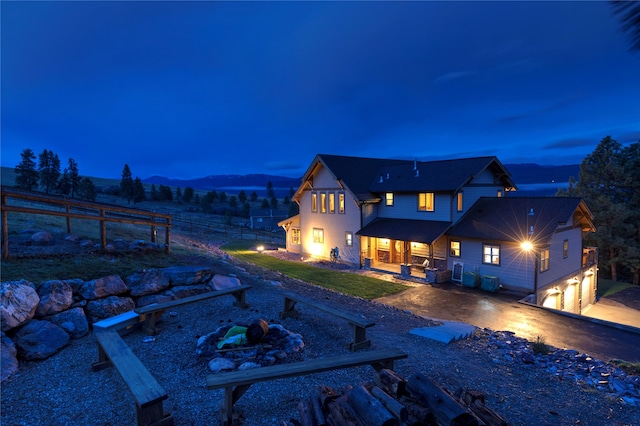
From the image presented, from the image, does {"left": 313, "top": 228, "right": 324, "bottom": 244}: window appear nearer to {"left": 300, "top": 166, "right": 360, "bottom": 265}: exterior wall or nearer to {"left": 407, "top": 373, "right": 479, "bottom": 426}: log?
{"left": 300, "top": 166, "right": 360, "bottom": 265}: exterior wall

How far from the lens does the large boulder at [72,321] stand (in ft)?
24.2

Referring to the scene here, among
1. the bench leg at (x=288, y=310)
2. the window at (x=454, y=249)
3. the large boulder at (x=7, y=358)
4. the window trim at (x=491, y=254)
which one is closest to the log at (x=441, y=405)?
the bench leg at (x=288, y=310)

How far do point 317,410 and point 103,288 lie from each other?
710cm

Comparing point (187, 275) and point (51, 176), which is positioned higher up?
point (51, 176)

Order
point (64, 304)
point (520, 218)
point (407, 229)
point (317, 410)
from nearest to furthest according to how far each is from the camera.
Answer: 1. point (317, 410)
2. point (64, 304)
3. point (520, 218)
4. point (407, 229)

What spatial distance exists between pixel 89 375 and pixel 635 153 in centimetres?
3939

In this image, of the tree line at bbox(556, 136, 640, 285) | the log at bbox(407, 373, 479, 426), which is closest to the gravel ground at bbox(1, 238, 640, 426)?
the log at bbox(407, 373, 479, 426)

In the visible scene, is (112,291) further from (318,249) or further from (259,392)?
(318,249)

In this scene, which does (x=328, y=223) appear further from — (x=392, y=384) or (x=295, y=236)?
(x=392, y=384)

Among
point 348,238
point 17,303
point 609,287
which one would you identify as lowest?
point 609,287

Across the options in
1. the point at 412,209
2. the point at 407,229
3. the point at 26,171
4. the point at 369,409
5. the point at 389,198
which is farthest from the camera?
the point at 26,171

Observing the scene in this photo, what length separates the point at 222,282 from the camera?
10.7 meters

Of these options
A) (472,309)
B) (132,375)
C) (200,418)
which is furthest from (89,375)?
(472,309)

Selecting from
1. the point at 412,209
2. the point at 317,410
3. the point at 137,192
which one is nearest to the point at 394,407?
the point at 317,410
